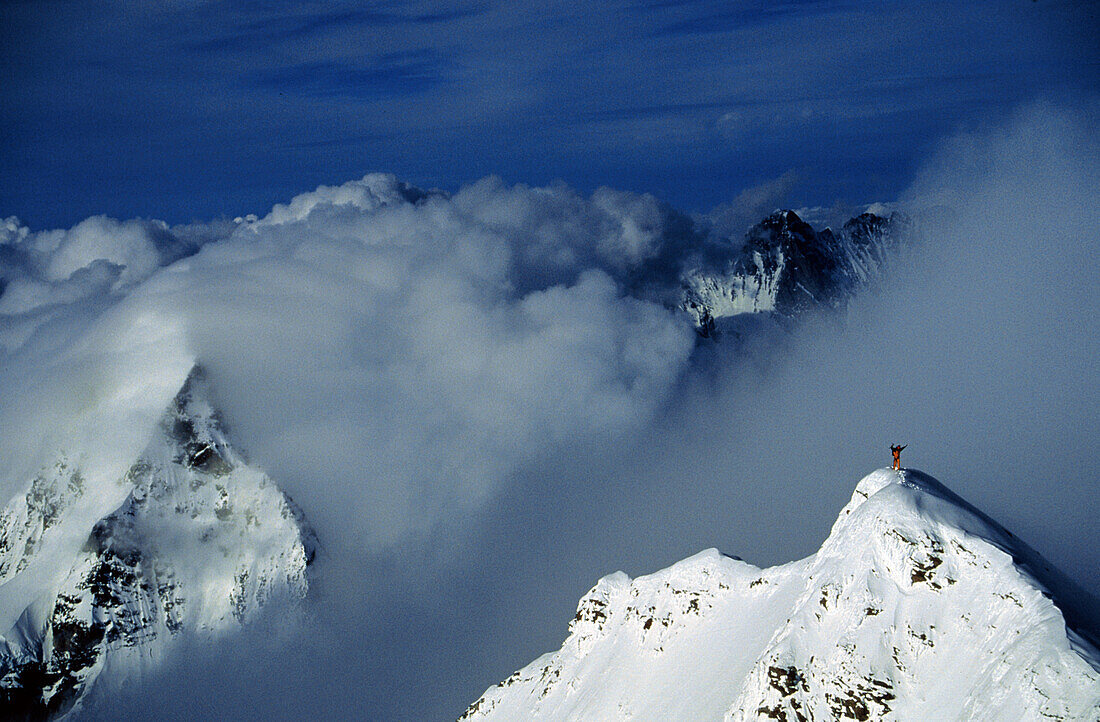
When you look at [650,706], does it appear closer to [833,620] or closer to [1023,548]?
[833,620]

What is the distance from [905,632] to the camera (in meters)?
80.1

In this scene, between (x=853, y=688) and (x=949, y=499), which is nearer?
(x=853, y=688)

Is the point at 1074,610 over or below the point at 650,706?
over

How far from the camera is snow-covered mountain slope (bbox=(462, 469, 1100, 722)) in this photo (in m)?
68.5

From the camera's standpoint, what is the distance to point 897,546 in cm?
8350

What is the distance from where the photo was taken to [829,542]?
95562 mm

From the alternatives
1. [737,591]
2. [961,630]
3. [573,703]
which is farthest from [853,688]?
[573,703]

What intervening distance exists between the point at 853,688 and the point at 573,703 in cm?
6091

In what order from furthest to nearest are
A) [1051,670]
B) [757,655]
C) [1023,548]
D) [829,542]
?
[757,655]
[829,542]
[1023,548]
[1051,670]

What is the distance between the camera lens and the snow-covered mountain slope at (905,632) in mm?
68500

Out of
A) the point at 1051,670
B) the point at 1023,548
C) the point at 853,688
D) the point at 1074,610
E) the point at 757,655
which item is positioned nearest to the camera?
the point at 1051,670

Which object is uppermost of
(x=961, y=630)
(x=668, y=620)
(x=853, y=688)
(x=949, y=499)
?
(x=949, y=499)

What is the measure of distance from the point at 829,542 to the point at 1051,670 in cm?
3131

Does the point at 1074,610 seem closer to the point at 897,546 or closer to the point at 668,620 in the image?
the point at 897,546
